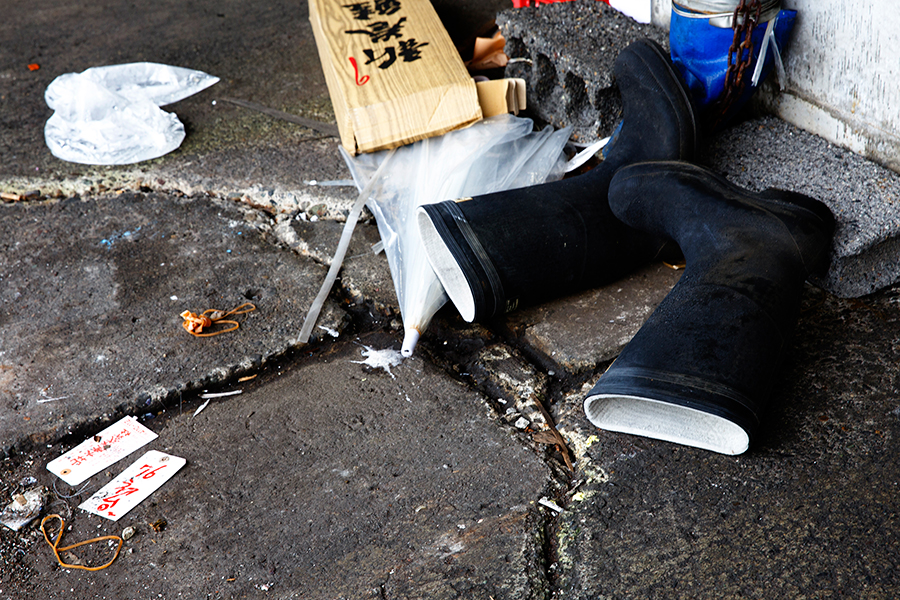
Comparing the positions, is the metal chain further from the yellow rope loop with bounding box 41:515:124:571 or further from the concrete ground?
the yellow rope loop with bounding box 41:515:124:571

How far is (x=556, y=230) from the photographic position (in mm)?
1752

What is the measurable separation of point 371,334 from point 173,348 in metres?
0.49

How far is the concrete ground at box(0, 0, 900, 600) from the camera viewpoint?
1.23 m

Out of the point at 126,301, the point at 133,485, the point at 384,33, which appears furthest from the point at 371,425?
the point at 384,33

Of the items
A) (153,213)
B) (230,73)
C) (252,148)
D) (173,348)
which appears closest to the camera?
(173,348)

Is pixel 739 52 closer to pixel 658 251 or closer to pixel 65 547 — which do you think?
pixel 658 251

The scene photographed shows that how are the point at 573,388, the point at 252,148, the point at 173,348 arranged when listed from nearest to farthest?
the point at 573,388, the point at 173,348, the point at 252,148

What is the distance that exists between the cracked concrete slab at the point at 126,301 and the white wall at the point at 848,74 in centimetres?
143

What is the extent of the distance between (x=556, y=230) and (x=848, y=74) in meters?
0.88

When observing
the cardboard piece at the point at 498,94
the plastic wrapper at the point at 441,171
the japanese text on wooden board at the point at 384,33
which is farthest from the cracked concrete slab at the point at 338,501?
the japanese text on wooden board at the point at 384,33

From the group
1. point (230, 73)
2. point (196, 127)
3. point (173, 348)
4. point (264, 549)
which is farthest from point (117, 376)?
point (230, 73)

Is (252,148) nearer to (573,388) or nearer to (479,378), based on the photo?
(479,378)

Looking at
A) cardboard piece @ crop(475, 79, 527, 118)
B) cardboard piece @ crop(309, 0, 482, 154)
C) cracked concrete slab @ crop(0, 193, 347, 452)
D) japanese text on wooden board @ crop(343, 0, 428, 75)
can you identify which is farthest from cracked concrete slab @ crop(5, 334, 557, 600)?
japanese text on wooden board @ crop(343, 0, 428, 75)

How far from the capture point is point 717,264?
1488 millimetres
